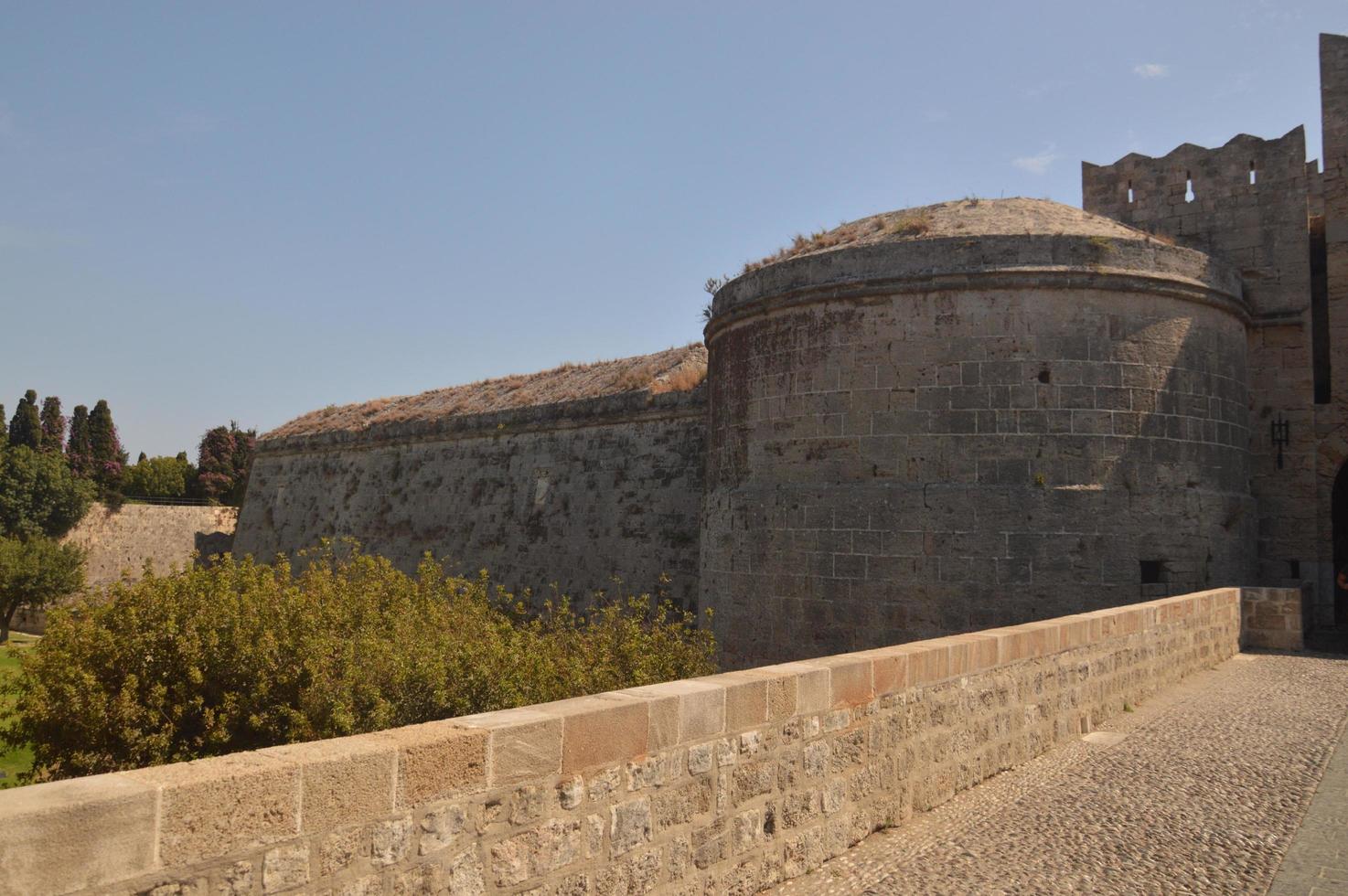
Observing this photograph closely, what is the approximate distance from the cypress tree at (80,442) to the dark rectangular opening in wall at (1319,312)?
162 ft

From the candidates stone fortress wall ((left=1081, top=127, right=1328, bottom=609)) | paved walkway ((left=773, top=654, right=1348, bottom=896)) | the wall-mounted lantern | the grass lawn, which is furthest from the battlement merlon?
the grass lawn

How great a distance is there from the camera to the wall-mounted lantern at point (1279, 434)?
12344mm

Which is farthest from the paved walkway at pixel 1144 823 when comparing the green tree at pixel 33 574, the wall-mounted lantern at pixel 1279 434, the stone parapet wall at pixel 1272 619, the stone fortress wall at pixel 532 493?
the green tree at pixel 33 574

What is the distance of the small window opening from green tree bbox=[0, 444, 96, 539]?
31524mm

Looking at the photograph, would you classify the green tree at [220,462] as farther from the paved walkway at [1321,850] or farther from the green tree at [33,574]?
the paved walkway at [1321,850]

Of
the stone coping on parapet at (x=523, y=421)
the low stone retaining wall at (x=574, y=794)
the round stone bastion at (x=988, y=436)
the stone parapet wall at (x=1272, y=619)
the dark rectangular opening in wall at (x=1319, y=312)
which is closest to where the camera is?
the low stone retaining wall at (x=574, y=794)

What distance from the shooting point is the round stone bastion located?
991 cm

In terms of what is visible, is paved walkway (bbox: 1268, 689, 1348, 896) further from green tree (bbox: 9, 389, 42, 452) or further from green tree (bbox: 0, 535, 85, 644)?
green tree (bbox: 9, 389, 42, 452)

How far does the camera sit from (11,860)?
201cm

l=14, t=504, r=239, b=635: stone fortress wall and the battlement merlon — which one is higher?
the battlement merlon

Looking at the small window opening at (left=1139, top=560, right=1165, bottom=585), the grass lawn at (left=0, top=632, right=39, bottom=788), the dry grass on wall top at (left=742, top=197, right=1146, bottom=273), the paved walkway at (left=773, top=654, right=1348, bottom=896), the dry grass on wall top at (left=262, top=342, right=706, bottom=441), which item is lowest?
the grass lawn at (left=0, top=632, right=39, bottom=788)

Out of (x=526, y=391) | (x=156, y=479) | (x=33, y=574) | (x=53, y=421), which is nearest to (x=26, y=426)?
(x=53, y=421)

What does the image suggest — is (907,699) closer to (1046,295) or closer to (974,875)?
(974,875)

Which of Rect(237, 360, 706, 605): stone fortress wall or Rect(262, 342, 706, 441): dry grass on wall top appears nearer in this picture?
Rect(237, 360, 706, 605): stone fortress wall
